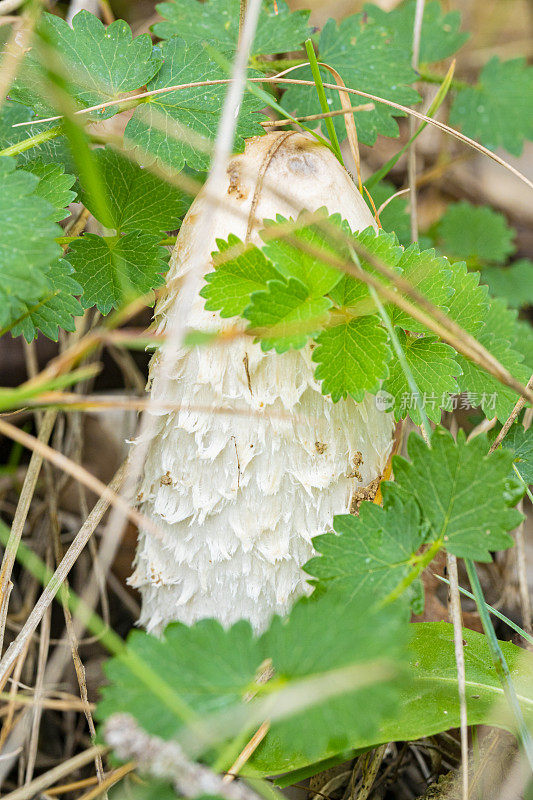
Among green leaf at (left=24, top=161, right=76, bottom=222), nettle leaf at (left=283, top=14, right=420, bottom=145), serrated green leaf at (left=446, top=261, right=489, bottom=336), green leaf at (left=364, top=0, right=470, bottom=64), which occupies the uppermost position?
green leaf at (left=364, top=0, right=470, bottom=64)

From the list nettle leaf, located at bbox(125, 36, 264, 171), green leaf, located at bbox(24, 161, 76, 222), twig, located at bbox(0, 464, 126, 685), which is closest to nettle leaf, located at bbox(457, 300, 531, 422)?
nettle leaf, located at bbox(125, 36, 264, 171)

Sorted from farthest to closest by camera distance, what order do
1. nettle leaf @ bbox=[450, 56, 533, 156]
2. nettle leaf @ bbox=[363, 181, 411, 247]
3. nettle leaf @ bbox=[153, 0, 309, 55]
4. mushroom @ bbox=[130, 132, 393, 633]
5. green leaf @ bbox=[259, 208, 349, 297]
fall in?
nettle leaf @ bbox=[450, 56, 533, 156]
nettle leaf @ bbox=[363, 181, 411, 247]
nettle leaf @ bbox=[153, 0, 309, 55]
mushroom @ bbox=[130, 132, 393, 633]
green leaf @ bbox=[259, 208, 349, 297]

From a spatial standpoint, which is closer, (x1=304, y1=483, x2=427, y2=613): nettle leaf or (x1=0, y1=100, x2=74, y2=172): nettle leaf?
(x1=304, y1=483, x2=427, y2=613): nettle leaf

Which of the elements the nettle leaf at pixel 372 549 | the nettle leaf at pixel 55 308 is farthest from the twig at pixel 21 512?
the nettle leaf at pixel 372 549

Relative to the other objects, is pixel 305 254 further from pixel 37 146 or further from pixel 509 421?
pixel 37 146

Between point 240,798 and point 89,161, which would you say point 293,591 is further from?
point 89,161

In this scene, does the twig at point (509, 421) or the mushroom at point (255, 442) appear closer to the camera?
the mushroom at point (255, 442)

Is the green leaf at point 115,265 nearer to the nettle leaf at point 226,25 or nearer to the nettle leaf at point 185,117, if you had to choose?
the nettle leaf at point 185,117

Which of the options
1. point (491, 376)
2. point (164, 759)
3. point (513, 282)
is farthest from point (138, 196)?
point (513, 282)

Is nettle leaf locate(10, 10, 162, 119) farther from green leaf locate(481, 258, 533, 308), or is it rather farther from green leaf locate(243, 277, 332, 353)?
green leaf locate(481, 258, 533, 308)
